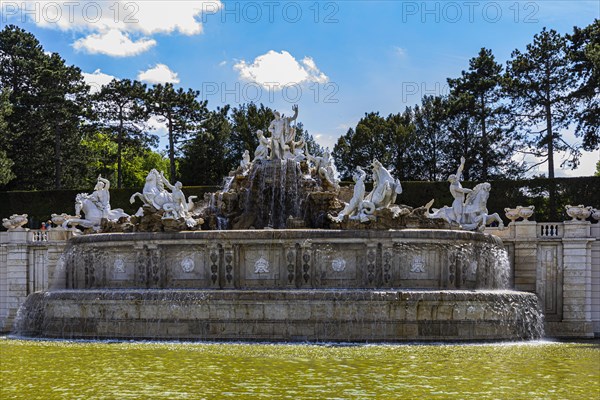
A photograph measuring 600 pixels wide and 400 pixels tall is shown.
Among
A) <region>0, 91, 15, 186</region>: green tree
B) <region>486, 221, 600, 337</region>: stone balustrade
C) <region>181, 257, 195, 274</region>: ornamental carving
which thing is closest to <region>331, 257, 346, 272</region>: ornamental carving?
<region>181, 257, 195, 274</region>: ornamental carving

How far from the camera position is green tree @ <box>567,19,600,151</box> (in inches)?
1695

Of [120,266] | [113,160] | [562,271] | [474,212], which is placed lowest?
[562,271]

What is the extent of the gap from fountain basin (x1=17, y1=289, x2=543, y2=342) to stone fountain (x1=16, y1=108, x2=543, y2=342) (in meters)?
0.03

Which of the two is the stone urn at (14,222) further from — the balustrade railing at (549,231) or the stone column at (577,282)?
the stone column at (577,282)

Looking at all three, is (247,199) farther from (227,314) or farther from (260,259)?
(227,314)

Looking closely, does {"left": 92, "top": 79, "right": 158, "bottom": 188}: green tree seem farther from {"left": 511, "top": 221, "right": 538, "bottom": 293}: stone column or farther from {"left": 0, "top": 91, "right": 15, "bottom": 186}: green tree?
{"left": 511, "top": 221, "right": 538, "bottom": 293}: stone column

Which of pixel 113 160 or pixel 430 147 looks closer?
pixel 430 147

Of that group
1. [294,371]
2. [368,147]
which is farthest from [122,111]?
[294,371]

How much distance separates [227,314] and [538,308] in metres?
9.47

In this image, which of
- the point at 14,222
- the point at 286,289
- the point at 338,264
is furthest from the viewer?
the point at 14,222

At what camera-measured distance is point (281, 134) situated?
111ft

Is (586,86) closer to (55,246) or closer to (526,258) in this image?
(526,258)

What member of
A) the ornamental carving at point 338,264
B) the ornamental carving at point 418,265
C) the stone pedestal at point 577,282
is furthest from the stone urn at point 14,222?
the stone pedestal at point 577,282

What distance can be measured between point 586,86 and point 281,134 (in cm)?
1872
